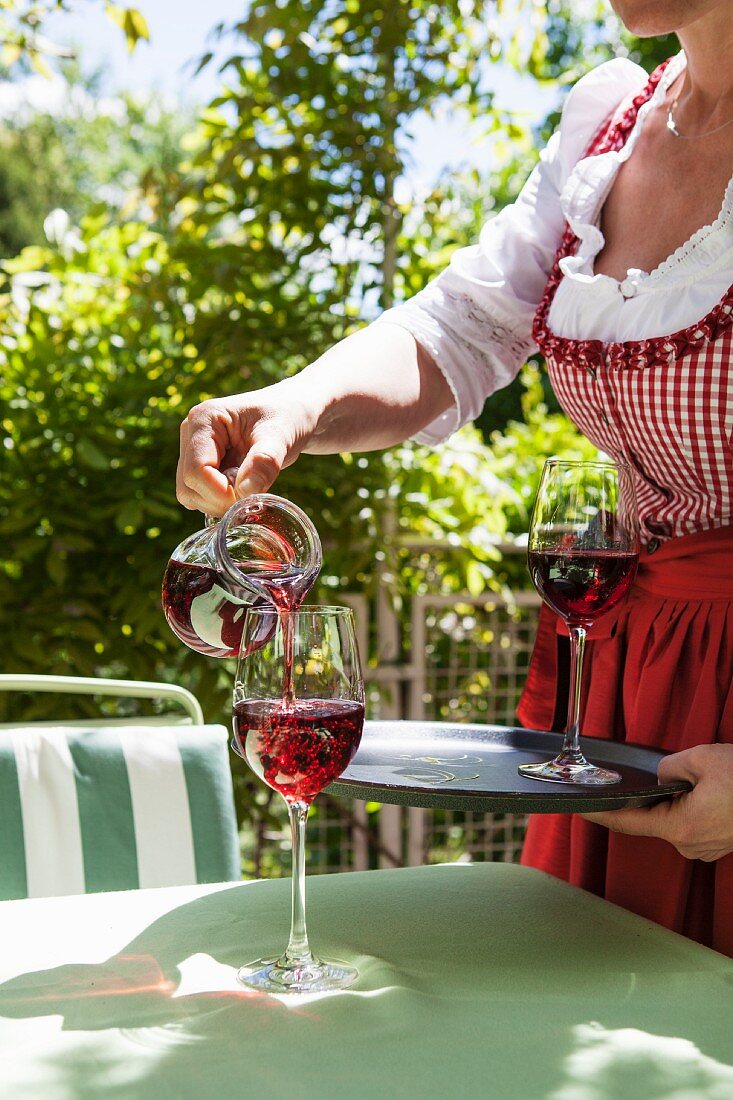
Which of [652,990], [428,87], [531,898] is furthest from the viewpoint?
[428,87]

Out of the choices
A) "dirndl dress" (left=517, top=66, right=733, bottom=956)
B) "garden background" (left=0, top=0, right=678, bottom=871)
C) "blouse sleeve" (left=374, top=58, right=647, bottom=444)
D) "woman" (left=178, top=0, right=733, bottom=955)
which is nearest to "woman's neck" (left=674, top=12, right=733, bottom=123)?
"woman" (left=178, top=0, right=733, bottom=955)

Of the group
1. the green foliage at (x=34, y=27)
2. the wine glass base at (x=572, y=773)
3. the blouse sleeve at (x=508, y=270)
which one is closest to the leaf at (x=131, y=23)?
the green foliage at (x=34, y=27)

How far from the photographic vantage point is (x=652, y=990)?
0.93 meters

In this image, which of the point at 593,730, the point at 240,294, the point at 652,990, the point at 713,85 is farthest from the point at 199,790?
the point at 240,294

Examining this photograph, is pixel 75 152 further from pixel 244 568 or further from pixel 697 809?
pixel 697 809

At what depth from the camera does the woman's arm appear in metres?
1.16

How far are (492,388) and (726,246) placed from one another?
495 mm

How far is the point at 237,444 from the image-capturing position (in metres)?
1.25

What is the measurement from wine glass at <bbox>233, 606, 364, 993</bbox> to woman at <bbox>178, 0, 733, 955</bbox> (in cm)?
25

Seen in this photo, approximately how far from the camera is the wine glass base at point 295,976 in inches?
35.6

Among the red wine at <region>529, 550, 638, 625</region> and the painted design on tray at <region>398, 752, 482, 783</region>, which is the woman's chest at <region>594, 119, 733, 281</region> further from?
the painted design on tray at <region>398, 752, 482, 783</region>

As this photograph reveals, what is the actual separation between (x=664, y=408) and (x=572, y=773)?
43 centimetres

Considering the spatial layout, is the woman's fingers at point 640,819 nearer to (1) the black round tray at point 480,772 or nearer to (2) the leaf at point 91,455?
(1) the black round tray at point 480,772

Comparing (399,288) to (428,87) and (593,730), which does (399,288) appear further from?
(593,730)
